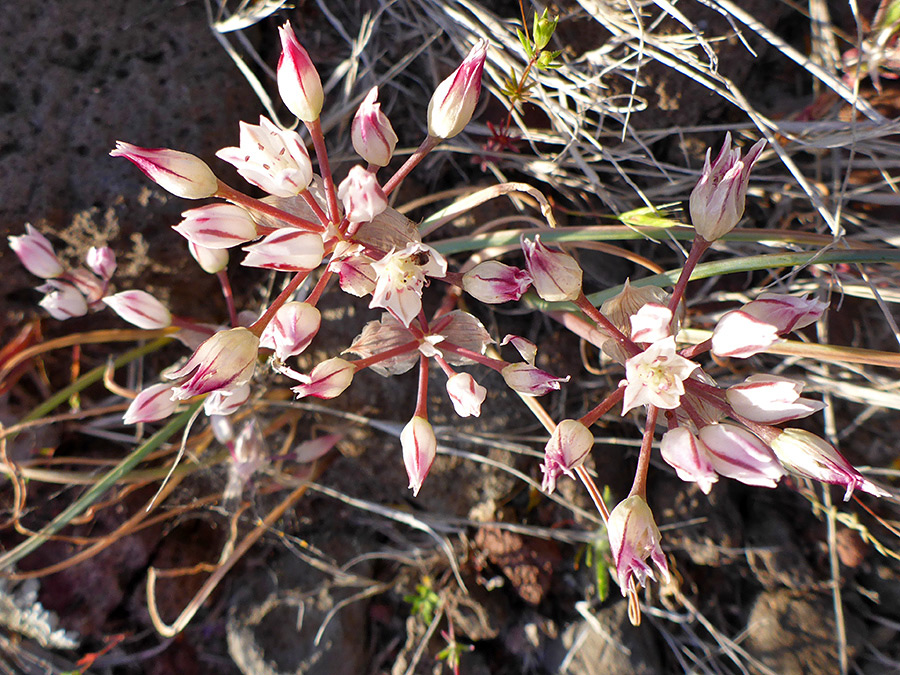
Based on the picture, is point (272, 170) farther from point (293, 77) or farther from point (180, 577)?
point (180, 577)

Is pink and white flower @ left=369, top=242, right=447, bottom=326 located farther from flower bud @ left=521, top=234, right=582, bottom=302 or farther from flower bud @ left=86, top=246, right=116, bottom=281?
flower bud @ left=86, top=246, right=116, bottom=281

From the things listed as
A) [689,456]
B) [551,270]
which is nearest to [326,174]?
[551,270]

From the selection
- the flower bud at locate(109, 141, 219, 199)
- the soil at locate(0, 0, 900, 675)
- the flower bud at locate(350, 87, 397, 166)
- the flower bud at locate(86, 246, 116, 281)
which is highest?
the flower bud at locate(109, 141, 219, 199)

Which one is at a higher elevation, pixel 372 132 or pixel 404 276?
pixel 372 132

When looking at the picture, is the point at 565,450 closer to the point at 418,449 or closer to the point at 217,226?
the point at 418,449


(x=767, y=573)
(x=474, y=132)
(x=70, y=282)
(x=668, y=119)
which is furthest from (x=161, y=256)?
(x=767, y=573)

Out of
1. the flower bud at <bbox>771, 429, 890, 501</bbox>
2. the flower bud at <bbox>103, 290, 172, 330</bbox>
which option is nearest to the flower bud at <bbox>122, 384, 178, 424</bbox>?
the flower bud at <bbox>103, 290, 172, 330</bbox>

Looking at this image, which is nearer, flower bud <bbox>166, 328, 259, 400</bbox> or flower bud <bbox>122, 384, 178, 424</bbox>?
flower bud <bbox>166, 328, 259, 400</bbox>
